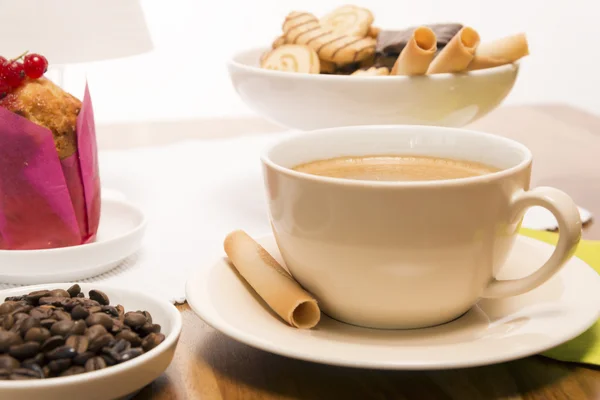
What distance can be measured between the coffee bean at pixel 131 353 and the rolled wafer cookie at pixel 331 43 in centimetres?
61

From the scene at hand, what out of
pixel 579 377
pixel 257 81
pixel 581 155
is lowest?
pixel 581 155

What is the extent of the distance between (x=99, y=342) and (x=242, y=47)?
1.37m

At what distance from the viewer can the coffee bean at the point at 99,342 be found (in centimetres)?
60

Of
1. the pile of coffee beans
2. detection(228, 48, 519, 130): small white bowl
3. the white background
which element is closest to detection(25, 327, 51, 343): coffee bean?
the pile of coffee beans

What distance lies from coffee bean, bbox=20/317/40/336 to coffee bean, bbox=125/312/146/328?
0.07 metres

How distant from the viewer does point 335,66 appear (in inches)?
45.1

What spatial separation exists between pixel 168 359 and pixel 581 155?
93 centimetres

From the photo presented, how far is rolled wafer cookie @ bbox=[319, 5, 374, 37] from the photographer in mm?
1190

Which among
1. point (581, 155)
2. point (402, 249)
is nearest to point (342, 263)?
point (402, 249)

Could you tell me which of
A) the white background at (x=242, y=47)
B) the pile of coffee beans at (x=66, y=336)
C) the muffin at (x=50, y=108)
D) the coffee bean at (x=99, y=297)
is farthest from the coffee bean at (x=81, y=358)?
the white background at (x=242, y=47)

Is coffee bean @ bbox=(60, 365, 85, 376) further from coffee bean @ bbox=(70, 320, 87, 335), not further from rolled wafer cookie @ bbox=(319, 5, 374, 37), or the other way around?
rolled wafer cookie @ bbox=(319, 5, 374, 37)

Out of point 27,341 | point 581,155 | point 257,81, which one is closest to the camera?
point 27,341

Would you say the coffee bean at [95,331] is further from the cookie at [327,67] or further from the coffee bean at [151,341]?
the cookie at [327,67]

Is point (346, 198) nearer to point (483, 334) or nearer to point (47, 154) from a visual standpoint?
point (483, 334)
